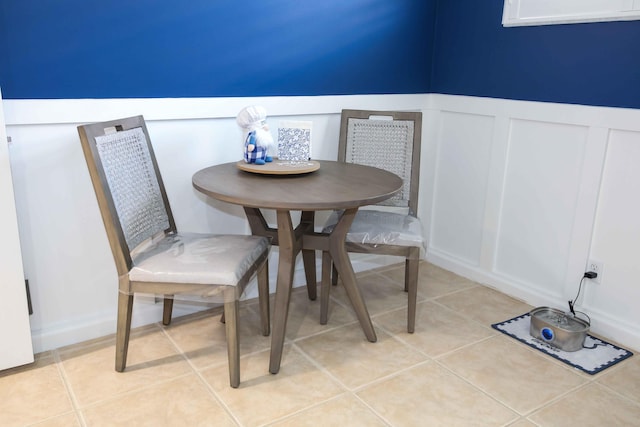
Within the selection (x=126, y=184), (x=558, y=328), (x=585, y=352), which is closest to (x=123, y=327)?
(x=126, y=184)

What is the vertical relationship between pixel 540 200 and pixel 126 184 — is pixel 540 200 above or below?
Answer: below

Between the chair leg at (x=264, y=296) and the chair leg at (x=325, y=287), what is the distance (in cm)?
26

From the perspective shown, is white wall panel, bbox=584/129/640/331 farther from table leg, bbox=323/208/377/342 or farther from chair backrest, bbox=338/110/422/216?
table leg, bbox=323/208/377/342

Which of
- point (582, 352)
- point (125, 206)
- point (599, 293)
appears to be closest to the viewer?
point (125, 206)

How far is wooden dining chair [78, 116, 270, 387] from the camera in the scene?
1.79 meters

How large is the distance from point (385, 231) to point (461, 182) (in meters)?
0.93

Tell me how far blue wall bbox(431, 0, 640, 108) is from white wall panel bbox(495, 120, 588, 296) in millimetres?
175

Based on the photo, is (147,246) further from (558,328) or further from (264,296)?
(558,328)

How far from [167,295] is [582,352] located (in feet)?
5.71

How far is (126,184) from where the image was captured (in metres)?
1.91

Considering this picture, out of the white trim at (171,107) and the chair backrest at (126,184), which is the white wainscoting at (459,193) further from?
the chair backrest at (126,184)

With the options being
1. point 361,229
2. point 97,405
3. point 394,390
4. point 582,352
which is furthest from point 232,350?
point 582,352

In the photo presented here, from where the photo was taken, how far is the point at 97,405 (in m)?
1.81

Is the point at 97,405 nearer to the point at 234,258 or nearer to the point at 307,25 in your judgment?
the point at 234,258
